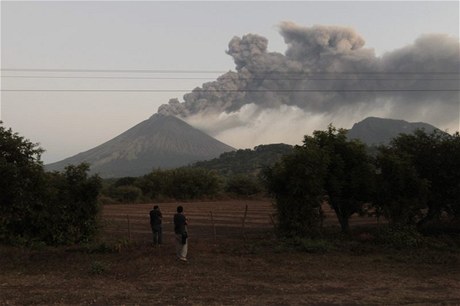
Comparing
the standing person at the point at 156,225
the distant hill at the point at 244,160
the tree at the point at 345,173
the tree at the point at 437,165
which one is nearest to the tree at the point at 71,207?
the standing person at the point at 156,225

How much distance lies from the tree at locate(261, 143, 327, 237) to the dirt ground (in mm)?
1563

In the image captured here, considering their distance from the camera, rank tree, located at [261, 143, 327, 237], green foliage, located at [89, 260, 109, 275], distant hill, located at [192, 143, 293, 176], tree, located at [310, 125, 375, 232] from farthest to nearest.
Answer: distant hill, located at [192, 143, 293, 176] → tree, located at [310, 125, 375, 232] → tree, located at [261, 143, 327, 237] → green foliage, located at [89, 260, 109, 275]

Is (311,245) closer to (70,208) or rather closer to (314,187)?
(314,187)

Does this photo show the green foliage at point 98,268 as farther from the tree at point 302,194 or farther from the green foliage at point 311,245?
the tree at point 302,194

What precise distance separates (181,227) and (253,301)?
5.40m

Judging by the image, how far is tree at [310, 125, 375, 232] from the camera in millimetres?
20688

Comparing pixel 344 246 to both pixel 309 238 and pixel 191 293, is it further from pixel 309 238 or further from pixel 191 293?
pixel 191 293

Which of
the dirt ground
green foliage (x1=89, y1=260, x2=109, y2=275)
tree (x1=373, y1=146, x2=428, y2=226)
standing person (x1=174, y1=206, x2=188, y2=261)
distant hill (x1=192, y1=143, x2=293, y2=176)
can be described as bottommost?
the dirt ground

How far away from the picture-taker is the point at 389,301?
33.0 ft

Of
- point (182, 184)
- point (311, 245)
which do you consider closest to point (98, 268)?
A: point (311, 245)

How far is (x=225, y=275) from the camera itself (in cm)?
1309

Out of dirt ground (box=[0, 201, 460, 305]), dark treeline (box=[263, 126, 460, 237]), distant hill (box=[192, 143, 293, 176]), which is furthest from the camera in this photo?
distant hill (box=[192, 143, 293, 176])

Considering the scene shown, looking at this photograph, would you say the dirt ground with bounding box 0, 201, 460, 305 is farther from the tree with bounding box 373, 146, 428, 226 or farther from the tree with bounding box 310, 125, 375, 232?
the tree with bounding box 310, 125, 375, 232

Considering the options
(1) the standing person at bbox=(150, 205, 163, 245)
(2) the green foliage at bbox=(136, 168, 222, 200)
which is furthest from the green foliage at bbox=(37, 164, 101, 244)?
(2) the green foliage at bbox=(136, 168, 222, 200)
